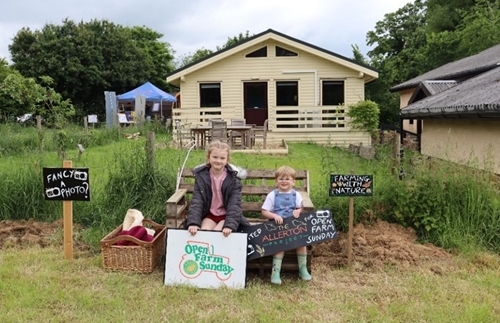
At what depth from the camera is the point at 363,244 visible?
4.72 metres

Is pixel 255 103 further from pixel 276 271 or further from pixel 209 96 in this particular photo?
pixel 276 271

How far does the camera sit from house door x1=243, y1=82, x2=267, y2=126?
19.8m

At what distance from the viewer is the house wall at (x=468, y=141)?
6002 mm

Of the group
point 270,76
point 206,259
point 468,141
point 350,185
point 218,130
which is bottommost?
point 206,259

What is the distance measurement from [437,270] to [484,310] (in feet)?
2.82

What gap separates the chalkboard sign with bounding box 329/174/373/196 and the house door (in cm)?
1563

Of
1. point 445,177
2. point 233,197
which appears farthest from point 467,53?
point 233,197

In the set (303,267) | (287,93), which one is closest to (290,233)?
(303,267)

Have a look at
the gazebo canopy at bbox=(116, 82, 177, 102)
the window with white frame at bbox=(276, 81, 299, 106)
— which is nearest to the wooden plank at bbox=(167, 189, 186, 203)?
the window with white frame at bbox=(276, 81, 299, 106)

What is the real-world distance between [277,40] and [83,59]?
2456 centimetres

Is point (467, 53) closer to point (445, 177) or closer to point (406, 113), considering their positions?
point (406, 113)

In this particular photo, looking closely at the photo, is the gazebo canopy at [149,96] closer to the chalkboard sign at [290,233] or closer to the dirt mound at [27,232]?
the dirt mound at [27,232]

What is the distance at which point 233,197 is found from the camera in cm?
424

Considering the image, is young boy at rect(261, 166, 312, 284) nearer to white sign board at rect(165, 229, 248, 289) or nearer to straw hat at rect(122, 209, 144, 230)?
white sign board at rect(165, 229, 248, 289)
